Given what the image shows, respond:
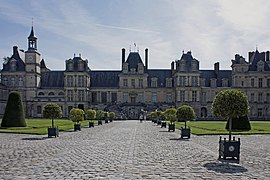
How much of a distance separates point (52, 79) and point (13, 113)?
42812mm

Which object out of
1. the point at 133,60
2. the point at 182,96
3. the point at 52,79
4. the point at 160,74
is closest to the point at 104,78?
the point at 133,60

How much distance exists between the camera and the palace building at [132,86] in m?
60.2

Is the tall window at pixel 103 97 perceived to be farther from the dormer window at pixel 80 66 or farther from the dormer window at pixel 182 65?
the dormer window at pixel 182 65

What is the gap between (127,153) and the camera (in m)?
11.2

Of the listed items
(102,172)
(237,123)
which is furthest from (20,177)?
Result: (237,123)

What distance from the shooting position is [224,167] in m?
8.67

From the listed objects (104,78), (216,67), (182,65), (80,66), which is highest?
(216,67)

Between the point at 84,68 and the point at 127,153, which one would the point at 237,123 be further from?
the point at 84,68

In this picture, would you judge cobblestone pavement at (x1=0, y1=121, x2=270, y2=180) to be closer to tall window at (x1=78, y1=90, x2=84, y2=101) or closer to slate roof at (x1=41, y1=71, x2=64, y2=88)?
tall window at (x1=78, y1=90, x2=84, y2=101)

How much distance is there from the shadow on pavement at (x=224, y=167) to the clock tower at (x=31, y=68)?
5580 cm

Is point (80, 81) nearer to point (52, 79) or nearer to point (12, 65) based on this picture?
point (52, 79)

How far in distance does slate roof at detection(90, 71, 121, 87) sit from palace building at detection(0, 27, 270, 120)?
0.47 metres

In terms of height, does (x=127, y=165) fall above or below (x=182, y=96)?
below

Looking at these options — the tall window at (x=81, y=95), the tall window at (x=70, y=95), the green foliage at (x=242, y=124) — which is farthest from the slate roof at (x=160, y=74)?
the green foliage at (x=242, y=124)
